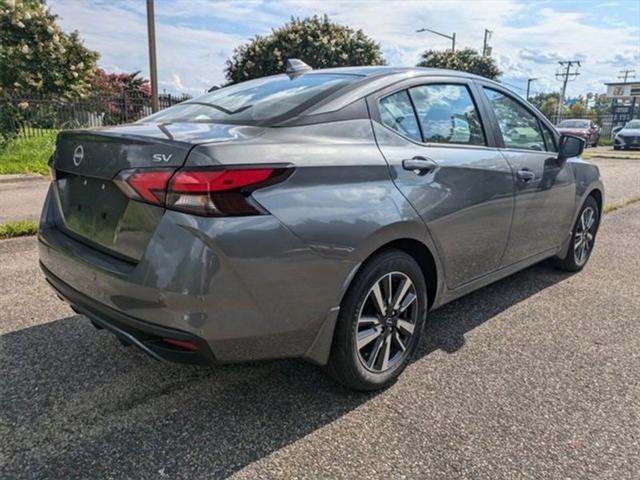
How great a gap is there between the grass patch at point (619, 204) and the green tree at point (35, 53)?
15576 millimetres

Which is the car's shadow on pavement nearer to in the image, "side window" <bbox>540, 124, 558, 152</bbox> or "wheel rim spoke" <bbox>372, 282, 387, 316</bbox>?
"wheel rim spoke" <bbox>372, 282, 387, 316</bbox>

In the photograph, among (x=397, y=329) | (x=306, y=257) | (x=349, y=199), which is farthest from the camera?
(x=397, y=329)

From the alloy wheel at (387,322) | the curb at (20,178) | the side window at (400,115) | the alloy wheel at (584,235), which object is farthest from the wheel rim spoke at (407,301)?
the curb at (20,178)

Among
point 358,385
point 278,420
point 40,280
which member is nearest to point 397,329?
point 358,385

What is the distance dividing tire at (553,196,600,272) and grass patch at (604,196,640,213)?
3.54 metres

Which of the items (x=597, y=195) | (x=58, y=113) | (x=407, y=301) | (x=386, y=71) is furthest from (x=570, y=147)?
(x=58, y=113)

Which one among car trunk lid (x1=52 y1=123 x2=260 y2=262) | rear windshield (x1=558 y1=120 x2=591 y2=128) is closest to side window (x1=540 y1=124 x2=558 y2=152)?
car trunk lid (x1=52 y1=123 x2=260 y2=262)

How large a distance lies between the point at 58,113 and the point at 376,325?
12.4m

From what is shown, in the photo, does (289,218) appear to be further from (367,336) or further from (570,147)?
(570,147)

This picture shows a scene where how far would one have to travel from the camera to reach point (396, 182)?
8.70 ft

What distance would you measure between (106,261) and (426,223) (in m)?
1.58

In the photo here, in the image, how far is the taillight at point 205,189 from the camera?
6.73 ft

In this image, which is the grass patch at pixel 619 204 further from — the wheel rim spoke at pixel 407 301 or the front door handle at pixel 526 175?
the wheel rim spoke at pixel 407 301

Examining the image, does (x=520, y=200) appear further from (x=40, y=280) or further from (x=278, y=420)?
(x=40, y=280)
